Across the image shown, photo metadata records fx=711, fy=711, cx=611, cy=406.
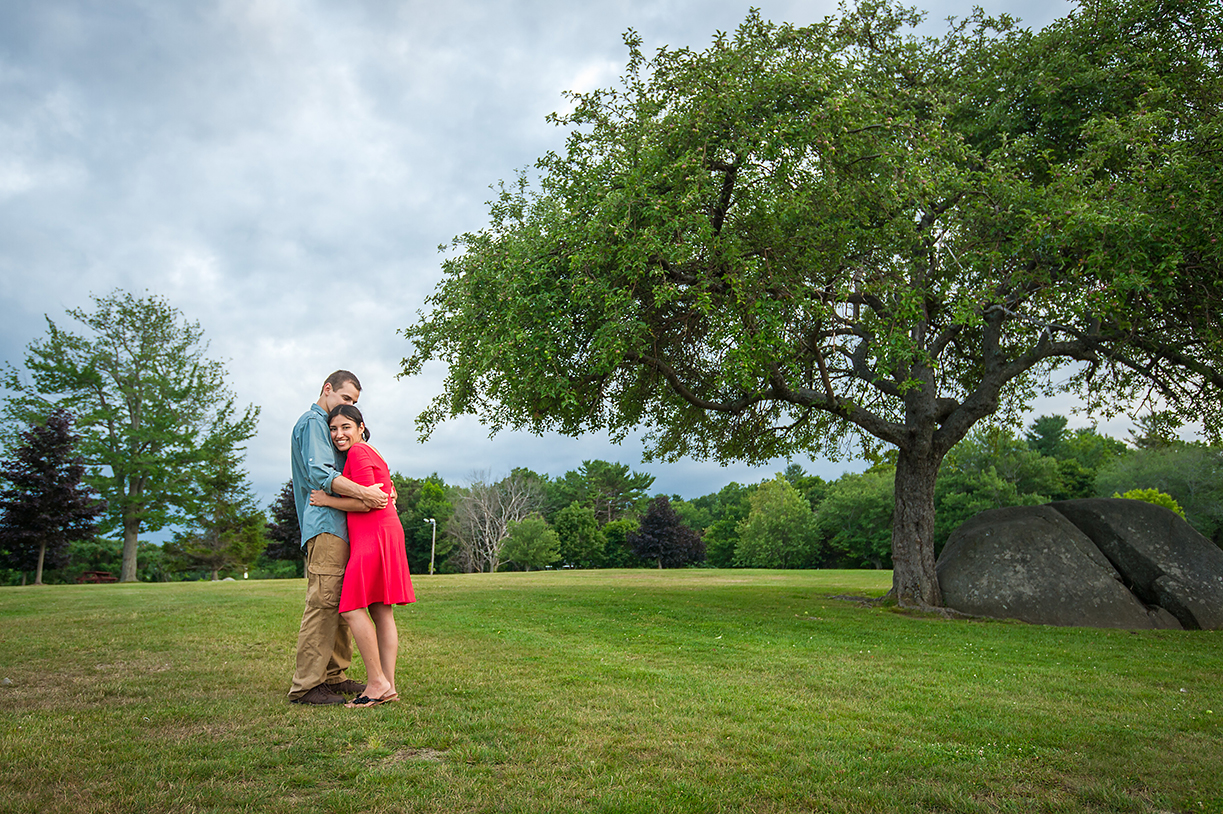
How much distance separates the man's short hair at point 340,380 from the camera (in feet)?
20.6

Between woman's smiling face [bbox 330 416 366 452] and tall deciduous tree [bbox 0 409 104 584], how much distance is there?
115 feet

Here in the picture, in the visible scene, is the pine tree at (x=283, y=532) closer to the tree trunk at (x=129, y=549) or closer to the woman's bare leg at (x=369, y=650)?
the tree trunk at (x=129, y=549)

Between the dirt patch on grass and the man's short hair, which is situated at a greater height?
the man's short hair

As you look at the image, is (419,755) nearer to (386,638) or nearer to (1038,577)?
(386,638)

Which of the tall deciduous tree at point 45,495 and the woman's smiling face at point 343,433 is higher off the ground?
the tall deciduous tree at point 45,495

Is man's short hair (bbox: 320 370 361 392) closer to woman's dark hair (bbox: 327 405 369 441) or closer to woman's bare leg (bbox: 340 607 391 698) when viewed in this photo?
woman's dark hair (bbox: 327 405 369 441)

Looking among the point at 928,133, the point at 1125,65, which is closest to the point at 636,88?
the point at 928,133

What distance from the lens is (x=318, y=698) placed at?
18.3 feet

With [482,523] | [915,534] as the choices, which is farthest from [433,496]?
[915,534]

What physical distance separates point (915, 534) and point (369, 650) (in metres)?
13.4

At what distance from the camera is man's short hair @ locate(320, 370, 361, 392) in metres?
6.29

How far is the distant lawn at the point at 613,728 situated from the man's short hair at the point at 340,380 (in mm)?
2624

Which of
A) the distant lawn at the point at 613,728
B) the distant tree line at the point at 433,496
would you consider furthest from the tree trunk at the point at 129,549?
the distant lawn at the point at 613,728

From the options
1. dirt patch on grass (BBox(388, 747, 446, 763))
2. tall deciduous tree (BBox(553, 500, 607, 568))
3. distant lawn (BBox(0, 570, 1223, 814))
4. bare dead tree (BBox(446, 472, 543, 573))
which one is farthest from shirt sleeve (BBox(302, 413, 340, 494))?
tall deciduous tree (BBox(553, 500, 607, 568))
